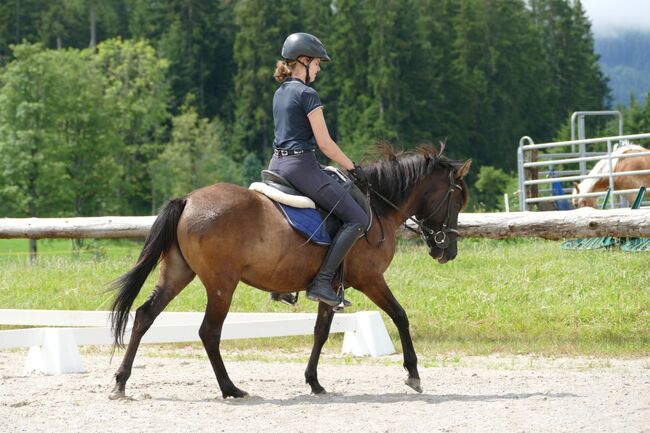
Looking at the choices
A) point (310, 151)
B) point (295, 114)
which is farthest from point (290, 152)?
point (295, 114)

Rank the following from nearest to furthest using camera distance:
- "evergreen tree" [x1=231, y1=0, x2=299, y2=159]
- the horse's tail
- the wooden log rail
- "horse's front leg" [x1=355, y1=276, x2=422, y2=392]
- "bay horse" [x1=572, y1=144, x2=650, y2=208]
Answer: the horse's tail < "horse's front leg" [x1=355, y1=276, x2=422, y2=392] < the wooden log rail < "bay horse" [x1=572, y1=144, x2=650, y2=208] < "evergreen tree" [x1=231, y1=0, x2=299, y2=159]

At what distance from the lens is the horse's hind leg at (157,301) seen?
7680 millimetres

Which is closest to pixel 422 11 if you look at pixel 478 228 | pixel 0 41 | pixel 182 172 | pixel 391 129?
pixel 391 129

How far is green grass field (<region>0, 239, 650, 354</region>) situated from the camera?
36.6 feet

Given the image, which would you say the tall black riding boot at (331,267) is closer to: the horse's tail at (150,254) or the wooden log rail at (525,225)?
the horse's tail at (150,254)

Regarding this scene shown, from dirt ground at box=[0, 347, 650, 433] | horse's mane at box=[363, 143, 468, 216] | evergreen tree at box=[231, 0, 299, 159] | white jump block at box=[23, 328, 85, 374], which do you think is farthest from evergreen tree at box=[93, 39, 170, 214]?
horse's mane at box=[363, 143, 468, 216]

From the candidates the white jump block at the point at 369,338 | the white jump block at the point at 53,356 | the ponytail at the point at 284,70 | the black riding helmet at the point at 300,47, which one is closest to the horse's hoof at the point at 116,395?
the white jump block at the point at 53,356

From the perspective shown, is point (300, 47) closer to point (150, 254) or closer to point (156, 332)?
point (150, 254)

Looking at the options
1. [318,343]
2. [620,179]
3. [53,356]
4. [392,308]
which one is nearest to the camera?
[392,308]

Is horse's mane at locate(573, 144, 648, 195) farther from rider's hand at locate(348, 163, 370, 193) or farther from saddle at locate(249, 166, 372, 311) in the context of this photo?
saddle at locate(249, 166, 372, 311)

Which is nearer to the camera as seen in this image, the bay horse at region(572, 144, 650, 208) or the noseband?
the noseband

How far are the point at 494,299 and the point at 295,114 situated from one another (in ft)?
17.5

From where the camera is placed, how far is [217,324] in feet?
25.3

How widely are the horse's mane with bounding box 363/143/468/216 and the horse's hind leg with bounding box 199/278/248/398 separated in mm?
1436
